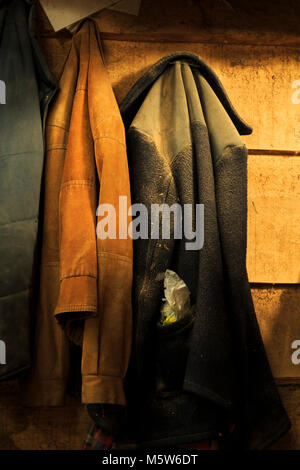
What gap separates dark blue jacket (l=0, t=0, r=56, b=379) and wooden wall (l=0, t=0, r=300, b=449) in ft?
0.49

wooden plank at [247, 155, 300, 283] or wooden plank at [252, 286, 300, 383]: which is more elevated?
wooden plank at [247, 155, 300, 283]

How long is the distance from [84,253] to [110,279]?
3.8 inches

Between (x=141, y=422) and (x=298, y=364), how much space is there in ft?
1.93

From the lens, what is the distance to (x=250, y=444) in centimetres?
129

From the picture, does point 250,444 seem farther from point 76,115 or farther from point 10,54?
point 10,54

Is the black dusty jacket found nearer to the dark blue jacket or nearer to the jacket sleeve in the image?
the jacket sleeve

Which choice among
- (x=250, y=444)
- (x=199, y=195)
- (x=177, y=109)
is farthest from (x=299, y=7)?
(x=250, y=444)

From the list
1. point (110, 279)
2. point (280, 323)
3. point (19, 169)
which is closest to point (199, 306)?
point (110, 279)

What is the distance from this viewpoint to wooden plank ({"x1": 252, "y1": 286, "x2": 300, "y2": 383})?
1580 millimetres

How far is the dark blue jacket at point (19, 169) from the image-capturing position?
4.17ft

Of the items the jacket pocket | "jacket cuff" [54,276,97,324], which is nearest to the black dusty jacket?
the jacket pocket

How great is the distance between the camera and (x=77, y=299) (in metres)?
1.21

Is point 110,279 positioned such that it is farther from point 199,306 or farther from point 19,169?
point 19,169

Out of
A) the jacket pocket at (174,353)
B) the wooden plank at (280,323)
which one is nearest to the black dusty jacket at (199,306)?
the jacket pocket at (174,353)
